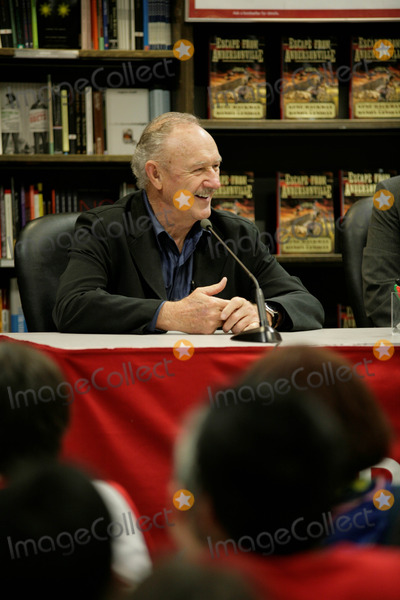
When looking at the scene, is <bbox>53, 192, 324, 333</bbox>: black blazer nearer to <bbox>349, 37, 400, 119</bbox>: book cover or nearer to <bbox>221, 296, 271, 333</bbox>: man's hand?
<bbox>221, 296, 271, 333</bbox>: man's hand

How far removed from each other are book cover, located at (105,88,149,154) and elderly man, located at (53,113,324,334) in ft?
2.15

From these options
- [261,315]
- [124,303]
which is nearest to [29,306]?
[124,303]

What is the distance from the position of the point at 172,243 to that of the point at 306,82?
1.22m

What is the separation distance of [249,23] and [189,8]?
287 millimetres

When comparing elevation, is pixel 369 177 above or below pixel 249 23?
below

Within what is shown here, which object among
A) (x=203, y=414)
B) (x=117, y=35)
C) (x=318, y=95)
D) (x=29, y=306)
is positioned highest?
(x=117, y=35)

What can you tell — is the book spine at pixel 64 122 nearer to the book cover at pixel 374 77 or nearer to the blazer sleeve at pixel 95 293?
the blazer sleeve at pixel 95 293

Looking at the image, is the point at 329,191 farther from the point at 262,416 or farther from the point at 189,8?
the point at 262,416

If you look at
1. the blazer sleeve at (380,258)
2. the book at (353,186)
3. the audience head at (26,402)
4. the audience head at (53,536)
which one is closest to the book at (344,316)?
the book at (353,186)

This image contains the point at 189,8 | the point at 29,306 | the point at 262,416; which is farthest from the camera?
the point at 189,8

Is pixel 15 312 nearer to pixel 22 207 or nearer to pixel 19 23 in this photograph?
pixel 22 207

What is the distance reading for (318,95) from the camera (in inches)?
109

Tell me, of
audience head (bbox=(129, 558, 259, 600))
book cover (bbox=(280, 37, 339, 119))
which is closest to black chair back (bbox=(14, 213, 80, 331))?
book cover (bbox=(280, 37, 339, 119))

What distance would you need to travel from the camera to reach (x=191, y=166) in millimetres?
1951
